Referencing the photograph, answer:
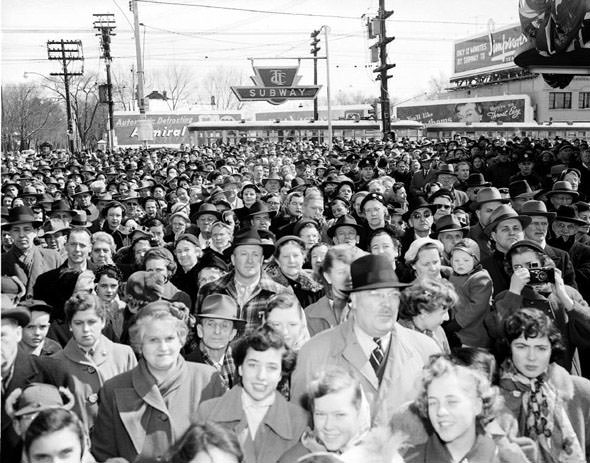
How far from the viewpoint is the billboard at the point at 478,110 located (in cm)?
5206

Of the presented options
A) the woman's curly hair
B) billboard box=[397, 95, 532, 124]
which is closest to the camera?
the woman's curly hair

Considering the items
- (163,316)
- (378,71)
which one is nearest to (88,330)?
(163,316)

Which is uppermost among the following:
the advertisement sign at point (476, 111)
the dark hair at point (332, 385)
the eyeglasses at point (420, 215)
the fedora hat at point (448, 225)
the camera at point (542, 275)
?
the advertisement sign at point (476, 111)

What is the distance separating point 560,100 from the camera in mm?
55062

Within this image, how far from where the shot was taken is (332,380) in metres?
3.13

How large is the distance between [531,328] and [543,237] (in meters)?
3.17

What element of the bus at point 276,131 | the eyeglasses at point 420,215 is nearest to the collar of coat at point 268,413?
the eyeglasses at point 420,215

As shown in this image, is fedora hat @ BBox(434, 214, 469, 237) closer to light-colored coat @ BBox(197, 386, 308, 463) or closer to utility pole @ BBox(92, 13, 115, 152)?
light-colored coat @ BBox(197, 386, 308, 463)

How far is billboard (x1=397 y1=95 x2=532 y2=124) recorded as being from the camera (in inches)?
2050

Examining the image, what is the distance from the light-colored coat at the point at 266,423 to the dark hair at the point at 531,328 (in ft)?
4.17

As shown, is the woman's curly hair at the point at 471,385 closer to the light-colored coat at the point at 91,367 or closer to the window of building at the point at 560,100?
the light-colored coat at the point at 91,367

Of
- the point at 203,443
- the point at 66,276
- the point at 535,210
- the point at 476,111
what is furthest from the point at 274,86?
the point at 476,111

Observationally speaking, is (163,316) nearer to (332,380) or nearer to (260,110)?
(332,380)

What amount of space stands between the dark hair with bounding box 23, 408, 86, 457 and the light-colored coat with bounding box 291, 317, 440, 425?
3.74 feet
